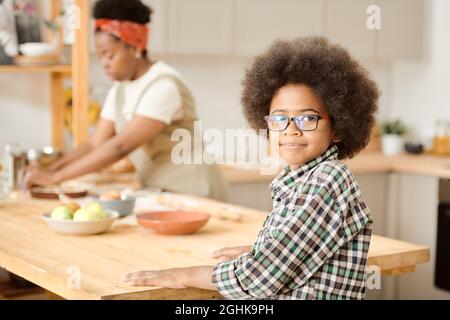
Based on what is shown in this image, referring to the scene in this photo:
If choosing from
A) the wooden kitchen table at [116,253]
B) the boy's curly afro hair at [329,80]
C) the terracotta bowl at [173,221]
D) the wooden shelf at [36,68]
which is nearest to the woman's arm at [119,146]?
the wooden kitchen table at [116,253]

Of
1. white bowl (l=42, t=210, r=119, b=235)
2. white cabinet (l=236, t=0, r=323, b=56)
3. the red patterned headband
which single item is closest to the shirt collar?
white bowl (l=42, t=210, r=119, b=235)

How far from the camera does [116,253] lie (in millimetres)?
2008

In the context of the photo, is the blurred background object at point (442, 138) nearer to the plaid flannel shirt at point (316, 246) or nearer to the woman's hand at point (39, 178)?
the woman's hand at point (39, 178)

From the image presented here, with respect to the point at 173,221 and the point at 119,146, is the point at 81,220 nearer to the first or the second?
the point at 173,221

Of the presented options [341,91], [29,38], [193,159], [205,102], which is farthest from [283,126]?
[205,102]

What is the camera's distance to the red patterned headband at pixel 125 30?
2.94m

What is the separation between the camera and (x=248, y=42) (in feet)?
13.7

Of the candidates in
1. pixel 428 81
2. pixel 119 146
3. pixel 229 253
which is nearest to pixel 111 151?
pixel 119 146

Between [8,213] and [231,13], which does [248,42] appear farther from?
[8,213]

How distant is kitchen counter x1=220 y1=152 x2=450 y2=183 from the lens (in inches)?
150

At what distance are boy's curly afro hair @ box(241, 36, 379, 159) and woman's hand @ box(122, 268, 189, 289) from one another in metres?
0.41

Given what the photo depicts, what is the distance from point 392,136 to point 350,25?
Result: 72 cm

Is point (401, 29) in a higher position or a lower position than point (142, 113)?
higher

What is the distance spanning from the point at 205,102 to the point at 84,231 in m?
2.34
